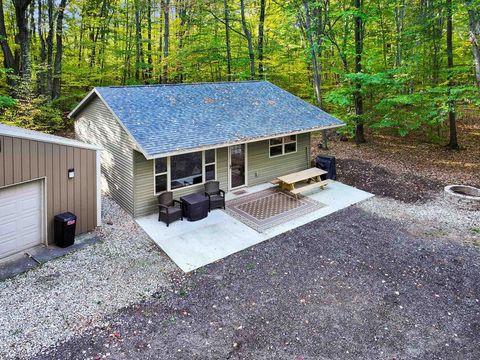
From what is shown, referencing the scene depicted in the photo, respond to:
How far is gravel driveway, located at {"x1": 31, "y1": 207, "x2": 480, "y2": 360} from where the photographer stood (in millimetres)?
5191

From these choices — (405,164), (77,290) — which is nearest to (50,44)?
(77,290)

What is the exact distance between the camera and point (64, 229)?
25.8 ft

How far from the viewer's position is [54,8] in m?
18.5

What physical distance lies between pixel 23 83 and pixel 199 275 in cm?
1293

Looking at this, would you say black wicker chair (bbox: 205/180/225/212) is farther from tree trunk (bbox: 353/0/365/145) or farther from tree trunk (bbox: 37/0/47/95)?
tree trunk (bbox: 37/0/47/95)

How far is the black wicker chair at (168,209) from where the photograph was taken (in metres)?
9.29

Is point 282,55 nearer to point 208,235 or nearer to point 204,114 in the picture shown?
point 204,114

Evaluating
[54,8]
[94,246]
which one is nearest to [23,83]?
[54,8]

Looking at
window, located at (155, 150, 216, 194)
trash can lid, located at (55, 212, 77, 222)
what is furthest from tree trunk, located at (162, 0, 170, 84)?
trash can lid, located at (55, 212, 77, 222)

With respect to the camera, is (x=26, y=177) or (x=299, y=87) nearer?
(x=26, y=177)

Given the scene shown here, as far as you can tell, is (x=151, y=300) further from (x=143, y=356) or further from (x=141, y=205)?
(x=141, y=205)

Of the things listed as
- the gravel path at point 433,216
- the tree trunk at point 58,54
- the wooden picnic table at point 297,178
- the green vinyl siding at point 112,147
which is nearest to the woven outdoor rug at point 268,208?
the wooden picnic table at point 297,178

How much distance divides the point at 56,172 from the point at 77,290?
9.61 feet

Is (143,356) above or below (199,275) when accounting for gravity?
below
